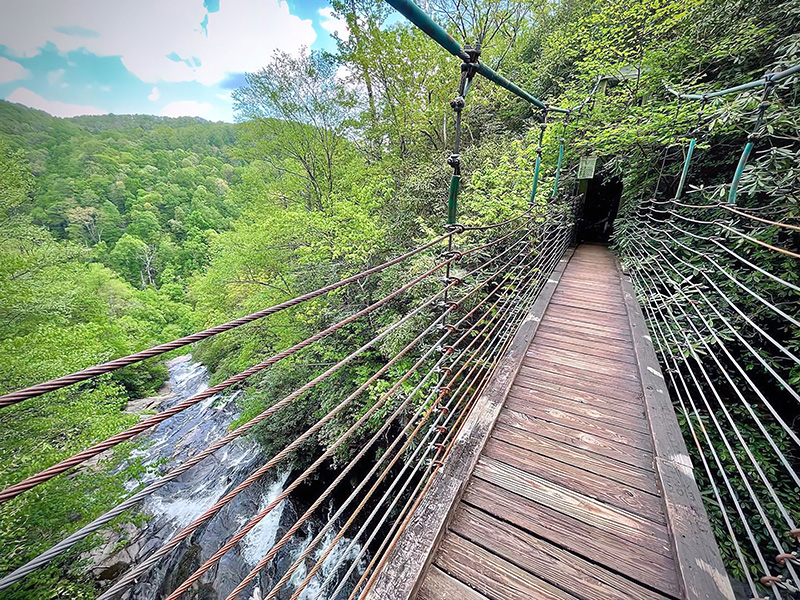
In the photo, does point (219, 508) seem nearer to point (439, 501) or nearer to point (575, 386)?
point (439, 501)

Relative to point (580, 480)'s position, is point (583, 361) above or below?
above

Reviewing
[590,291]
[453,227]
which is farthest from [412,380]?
[453,227]

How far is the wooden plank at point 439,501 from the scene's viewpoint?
48.2 inches

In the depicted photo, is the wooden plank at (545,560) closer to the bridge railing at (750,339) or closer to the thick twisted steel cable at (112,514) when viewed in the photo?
the thick twisted steel cable at (112,514)

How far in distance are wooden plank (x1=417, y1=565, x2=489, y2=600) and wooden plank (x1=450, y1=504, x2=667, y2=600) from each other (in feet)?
0.56

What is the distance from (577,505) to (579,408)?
2.22ft

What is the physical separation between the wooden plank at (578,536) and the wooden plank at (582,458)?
306 millimetres

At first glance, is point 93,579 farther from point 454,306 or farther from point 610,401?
point 610,401

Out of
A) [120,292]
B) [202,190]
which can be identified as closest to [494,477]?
[120,292]

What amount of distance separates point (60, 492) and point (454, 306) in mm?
6772

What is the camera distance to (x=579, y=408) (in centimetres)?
202

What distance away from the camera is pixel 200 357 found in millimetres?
15328

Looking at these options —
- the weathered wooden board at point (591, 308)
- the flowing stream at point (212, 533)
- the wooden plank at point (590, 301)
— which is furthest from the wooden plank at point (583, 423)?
the flowing stream at point (212, 533)

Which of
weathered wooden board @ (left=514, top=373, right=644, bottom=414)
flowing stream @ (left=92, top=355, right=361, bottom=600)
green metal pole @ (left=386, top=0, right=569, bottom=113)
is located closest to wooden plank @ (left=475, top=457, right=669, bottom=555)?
weathered wooden board @ (left=514, top=373, right=644, bottom=414)
